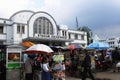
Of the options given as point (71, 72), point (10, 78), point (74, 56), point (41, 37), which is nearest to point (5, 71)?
point (10, 78)

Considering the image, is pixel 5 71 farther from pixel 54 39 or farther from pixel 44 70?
pixel 54 39

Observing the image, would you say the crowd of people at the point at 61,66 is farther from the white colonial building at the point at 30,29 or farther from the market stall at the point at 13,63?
the white colonial building at the point at 30,29

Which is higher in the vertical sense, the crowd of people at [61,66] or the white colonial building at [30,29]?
the white colonial building at [30,29]

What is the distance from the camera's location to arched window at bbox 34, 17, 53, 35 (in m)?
43.5

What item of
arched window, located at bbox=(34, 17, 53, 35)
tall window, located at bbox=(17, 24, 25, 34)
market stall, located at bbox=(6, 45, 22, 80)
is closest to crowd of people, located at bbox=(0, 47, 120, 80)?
market stall, located at bbox=(6, 45, 22, 80)

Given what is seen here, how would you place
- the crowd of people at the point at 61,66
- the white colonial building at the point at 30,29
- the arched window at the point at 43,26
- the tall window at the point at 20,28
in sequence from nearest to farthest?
the crowd of people at the point at 61,66 < the white colonial building at the point at 30,29 < the tall window at the point at 20,28 < the arched window at the point at 43,26

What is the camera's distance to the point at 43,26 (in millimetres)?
44375

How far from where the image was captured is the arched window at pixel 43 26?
143 ft

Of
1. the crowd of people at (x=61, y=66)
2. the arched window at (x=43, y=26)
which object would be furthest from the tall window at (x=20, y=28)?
the crowd of people at (x=61, y=66)

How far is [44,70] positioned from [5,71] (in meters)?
2.66

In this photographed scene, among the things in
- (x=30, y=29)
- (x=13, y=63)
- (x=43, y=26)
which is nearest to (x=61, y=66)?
(x=13, y=63)

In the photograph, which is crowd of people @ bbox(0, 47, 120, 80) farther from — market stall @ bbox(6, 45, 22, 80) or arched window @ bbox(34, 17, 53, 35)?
arched window @ bbox(34, 17, 53, 35)

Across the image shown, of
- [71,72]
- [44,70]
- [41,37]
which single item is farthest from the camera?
[41,37]

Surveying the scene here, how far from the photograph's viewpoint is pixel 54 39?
1646 inches
